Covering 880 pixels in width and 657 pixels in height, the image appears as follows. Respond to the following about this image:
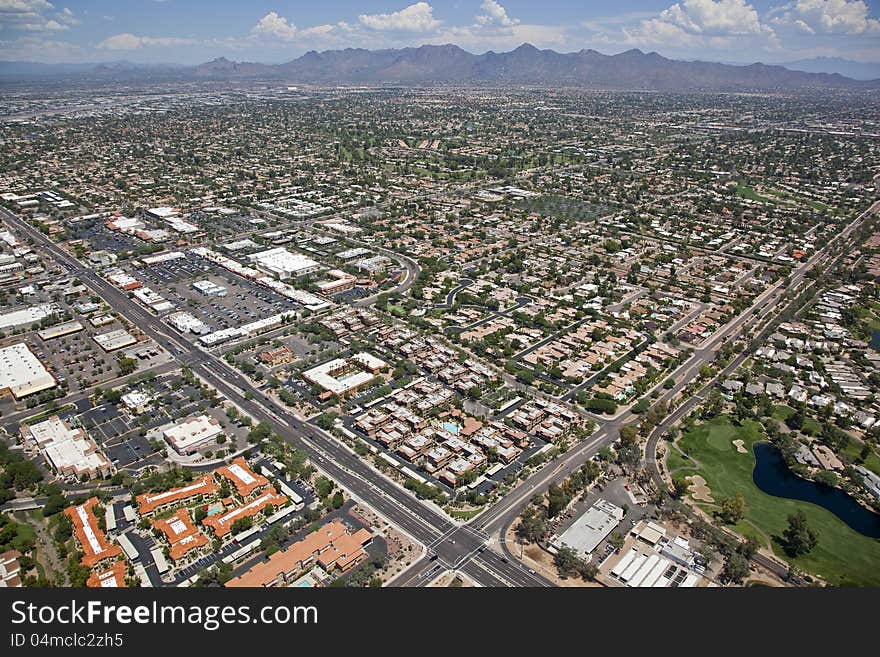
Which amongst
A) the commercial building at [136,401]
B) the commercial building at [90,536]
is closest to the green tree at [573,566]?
the commercial building at [90,536]

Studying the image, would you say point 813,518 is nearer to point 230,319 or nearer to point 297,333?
point 297,333

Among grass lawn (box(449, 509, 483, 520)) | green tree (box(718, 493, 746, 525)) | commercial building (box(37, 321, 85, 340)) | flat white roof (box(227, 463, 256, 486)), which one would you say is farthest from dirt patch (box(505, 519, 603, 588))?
commercial building (box(37, 321, 85, 340))

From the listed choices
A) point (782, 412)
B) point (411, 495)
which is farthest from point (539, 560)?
point (782, 412)

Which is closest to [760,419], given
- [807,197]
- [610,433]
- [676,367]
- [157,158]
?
[676,367]

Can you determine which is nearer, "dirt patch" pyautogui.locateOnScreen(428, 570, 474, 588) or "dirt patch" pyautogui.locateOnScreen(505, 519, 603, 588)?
"dirt patch" pyautogui.locateOnScreen(428, 570, 474, 588)

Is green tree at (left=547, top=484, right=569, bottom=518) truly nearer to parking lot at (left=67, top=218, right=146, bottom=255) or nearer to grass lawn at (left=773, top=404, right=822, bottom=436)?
grass lawn at (left=773, top=404, right=822, bottom=436)
